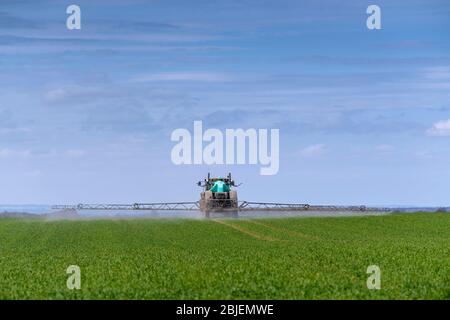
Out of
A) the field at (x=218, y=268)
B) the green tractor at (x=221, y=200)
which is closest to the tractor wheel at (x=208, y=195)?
the green tractor at (x=221, y=200)

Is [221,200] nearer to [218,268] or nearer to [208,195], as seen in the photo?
[208,195]

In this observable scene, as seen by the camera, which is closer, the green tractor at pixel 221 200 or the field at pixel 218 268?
the field at pixel 218 268

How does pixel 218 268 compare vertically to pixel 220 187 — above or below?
below

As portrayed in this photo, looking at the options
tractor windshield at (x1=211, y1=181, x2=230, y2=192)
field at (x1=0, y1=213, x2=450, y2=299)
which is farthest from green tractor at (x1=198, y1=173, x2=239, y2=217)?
field at (x1=0, y1=213, x2=450, y2=299)

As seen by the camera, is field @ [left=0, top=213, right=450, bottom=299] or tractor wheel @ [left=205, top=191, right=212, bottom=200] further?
tractor wheel @ [left=205, top=191, right=212, bottom=200]

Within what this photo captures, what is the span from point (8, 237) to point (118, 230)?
11.1m

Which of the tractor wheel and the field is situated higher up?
the tractor wheel

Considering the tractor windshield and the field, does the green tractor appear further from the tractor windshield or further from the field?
the field

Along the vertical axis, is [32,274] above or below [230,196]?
below

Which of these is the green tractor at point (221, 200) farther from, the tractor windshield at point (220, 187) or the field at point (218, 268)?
the field at point (218, 268)

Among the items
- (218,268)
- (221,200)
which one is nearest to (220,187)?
(221,200)
